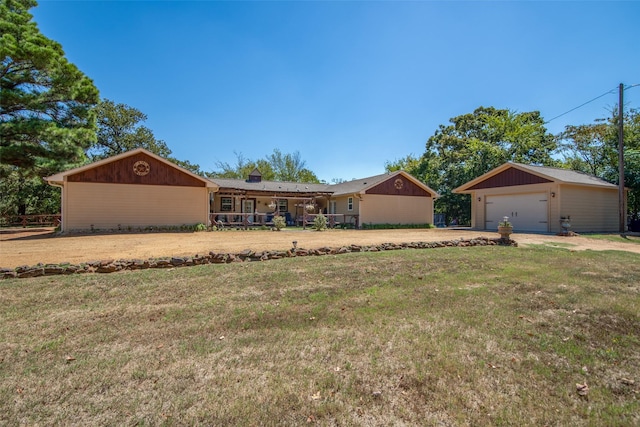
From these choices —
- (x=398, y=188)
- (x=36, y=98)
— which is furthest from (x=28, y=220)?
(x=398, y=188)

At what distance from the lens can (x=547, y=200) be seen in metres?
16.3

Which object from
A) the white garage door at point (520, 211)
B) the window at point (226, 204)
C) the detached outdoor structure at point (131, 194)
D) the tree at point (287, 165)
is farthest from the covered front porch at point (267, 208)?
the tree at point (287, 165)

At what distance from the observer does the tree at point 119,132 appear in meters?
30.6

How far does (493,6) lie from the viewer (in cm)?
1105

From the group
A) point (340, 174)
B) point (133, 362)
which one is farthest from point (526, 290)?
point (340, 174)

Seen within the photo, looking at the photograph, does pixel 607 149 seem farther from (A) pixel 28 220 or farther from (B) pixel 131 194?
(A) pixel 28 220

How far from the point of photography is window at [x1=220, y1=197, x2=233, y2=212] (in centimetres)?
2380

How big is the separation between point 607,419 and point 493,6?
13.0 m

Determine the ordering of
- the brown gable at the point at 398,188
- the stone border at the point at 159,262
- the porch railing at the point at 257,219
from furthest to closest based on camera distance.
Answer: the brown gable at the point at 398,188
the porch railing at the point at 257,219
the stone border at the point at 159,262


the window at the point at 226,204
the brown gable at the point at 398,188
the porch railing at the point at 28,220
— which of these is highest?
the brown gable at the point at 398,188

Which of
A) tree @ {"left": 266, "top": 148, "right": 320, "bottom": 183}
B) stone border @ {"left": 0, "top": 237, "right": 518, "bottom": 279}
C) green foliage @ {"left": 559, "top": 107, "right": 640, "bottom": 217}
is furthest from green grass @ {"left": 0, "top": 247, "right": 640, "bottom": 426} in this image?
tree @ {"left": 266, "top": 148, "right": 320, "bottom": 183}

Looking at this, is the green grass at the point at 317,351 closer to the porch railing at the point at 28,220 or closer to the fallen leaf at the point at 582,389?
the fallen leaf at the point at 582,389

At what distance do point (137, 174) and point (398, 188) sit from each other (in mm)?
16495

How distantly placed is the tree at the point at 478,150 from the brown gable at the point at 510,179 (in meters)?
7.76
